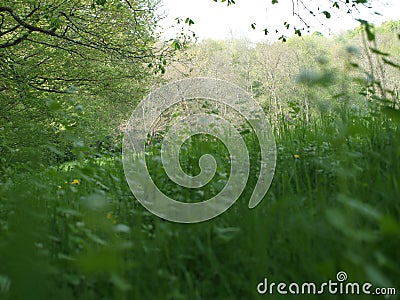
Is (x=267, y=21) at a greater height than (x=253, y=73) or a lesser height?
lesser

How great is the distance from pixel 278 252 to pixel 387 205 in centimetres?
52

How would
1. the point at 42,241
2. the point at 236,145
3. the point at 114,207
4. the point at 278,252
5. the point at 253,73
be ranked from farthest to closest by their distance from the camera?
the point at 253,73, the point at 236,145, the point at 114,207, the point at 42,241, the point at 278,252

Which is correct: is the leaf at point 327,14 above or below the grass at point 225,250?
above

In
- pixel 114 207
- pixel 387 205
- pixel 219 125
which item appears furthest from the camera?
pixel 219 125

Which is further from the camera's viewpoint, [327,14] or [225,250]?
[327,14]

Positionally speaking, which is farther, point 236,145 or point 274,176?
point 236,145

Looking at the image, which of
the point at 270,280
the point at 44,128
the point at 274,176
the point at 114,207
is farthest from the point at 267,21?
the point at 44,128

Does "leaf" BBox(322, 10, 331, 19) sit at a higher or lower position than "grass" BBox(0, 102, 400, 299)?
higher

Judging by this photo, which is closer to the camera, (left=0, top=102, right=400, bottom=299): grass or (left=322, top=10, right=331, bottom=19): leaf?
(left=0, top=102, right=400, bottom=299): grass

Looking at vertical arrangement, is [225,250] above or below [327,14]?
below

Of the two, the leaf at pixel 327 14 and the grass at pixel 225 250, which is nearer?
the grass at pixel 225 250

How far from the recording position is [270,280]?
4.73 ft

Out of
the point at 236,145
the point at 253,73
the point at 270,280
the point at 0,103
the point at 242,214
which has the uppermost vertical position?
the point at 253,73

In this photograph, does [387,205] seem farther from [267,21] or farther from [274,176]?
[267,21]
